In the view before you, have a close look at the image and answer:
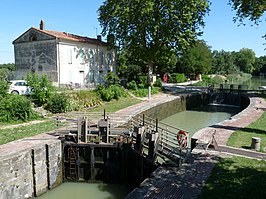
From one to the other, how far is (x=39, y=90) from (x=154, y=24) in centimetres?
1638

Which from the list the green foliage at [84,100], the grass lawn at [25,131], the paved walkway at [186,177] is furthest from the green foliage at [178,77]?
the paved walkway at [186,177]

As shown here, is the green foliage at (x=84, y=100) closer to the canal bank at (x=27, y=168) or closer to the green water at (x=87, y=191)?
the canal bank at (x=27, y=168)

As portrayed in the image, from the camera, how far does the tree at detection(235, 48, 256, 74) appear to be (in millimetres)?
116312

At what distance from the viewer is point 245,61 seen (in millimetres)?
116125

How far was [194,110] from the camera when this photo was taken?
34594mm

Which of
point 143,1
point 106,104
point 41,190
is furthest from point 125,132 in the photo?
point 143,1

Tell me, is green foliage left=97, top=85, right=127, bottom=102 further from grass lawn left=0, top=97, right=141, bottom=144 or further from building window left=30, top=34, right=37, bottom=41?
building window left=30, top=34, right=37, bottom=41

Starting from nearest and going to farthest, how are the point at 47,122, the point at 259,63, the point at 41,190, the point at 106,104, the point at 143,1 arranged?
the point at 41,190, the point at 47,122, the point at 106,104, the point at 143,1, the point at 259,63

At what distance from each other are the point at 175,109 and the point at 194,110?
430cm

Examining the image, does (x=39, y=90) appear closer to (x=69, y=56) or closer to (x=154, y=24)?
(x=69, y=56)

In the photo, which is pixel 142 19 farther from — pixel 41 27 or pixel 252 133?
pixel 252 133

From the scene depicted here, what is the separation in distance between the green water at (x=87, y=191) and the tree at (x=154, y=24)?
22.1 meters

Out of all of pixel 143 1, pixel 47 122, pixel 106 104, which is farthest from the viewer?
pixel 143 1

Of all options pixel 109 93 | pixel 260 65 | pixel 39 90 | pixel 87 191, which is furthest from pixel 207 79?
pixel 260 65
